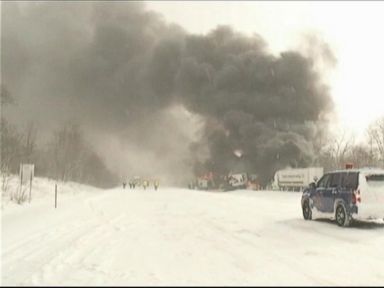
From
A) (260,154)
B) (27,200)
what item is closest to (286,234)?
(27,200)

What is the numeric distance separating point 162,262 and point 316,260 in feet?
9.05

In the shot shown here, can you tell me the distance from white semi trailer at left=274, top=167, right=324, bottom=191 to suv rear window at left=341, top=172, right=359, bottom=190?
36.8 m

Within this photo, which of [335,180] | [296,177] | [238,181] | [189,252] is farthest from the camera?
[238,181]

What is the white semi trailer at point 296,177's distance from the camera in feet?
177

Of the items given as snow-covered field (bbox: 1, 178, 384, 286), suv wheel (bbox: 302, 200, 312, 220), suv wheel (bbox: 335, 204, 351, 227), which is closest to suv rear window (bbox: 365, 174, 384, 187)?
suv wheel (bbox: 335, 204, 351, 227)

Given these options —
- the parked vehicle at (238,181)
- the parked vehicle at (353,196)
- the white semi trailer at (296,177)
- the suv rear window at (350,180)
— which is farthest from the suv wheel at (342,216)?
the parked vehicle at (238,181)

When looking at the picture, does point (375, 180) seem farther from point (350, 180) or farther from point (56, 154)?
point (56, 154)

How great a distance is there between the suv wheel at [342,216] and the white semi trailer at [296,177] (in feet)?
121

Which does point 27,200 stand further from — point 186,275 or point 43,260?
point 186,275

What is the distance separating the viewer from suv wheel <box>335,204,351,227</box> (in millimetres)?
15062

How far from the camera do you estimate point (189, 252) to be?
9812mm

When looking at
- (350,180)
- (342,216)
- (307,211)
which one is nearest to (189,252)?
(342,216)

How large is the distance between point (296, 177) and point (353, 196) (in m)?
42.7

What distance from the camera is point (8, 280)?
24.0 ft
